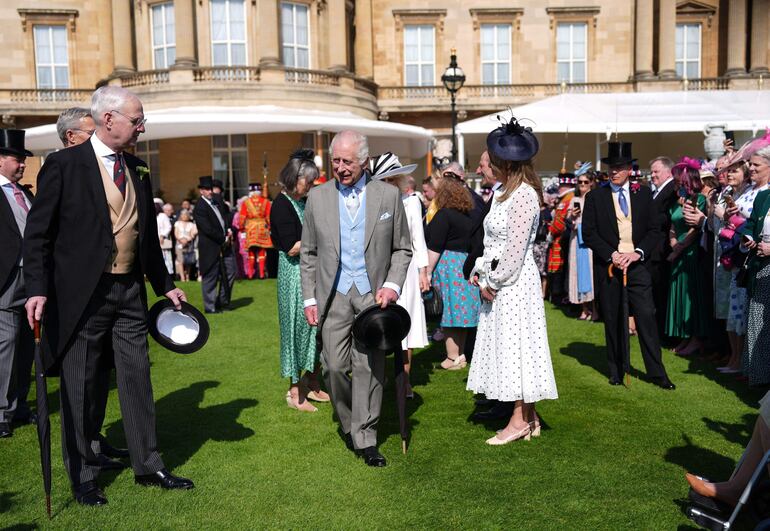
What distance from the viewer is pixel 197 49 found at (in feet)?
85.7

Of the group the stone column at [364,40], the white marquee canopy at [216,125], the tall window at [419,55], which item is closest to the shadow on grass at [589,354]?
the white marquee canopy at [216,125]

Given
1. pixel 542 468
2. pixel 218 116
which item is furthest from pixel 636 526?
pixel 218 116

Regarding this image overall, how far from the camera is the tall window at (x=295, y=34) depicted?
2666 centimetres

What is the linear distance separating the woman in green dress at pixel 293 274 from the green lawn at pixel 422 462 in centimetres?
43

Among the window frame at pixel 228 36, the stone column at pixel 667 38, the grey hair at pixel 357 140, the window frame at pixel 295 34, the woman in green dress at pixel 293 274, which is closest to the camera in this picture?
the grey hair at pixel 357 140

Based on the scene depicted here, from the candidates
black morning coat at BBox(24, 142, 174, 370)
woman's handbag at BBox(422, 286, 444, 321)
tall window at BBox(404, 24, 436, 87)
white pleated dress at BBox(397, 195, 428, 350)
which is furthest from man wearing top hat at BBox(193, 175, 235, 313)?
tall window at BBox(404, 24, 436, 87)

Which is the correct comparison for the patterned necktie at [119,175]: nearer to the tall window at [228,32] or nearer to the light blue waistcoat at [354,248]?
the light blue waistcoat at [354,248]

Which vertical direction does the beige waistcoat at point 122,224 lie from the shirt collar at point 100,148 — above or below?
below

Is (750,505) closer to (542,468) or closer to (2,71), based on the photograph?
(542,468)

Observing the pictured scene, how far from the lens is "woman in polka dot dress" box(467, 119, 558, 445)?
5094mm

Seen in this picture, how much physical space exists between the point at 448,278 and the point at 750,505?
4.16 metres

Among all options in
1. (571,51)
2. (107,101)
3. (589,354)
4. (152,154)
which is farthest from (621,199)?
(571,51)

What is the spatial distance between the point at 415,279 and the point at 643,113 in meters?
14.0

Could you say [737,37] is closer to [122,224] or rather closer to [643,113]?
[643,113]
